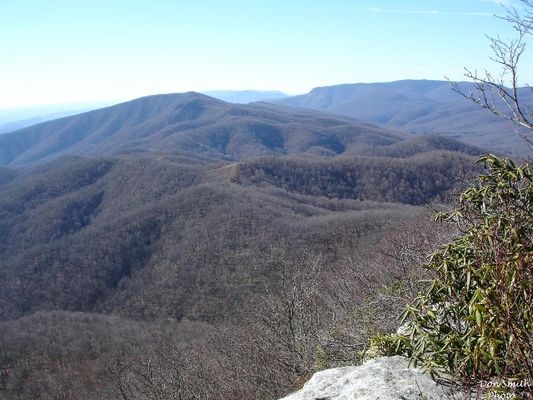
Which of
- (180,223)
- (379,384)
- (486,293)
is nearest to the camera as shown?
(486,293)

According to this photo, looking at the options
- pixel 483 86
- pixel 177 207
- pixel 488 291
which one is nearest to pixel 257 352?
pixel 483 86

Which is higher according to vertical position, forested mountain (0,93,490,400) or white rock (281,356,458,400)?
white rock (281,356,458,400)

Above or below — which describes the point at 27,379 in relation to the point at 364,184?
below

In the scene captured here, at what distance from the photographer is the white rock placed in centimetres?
388

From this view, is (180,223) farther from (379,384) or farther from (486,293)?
(486,293)

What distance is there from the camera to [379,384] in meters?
4.10

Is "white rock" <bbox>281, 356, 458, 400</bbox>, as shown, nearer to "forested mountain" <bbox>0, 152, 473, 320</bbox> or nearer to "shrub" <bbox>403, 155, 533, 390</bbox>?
"shrub" <bbox>403, 155, 533, 390</bbox>

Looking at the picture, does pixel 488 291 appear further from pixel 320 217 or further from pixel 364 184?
pixel 364 184

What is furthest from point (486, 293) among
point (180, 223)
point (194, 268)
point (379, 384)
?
point (180, 223)

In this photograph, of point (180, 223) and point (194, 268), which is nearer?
point (194, 268)

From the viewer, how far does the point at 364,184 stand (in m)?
125

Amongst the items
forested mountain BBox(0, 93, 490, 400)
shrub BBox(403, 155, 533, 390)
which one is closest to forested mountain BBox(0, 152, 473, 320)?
forested mountain BBox(0, 93, 490, 400)

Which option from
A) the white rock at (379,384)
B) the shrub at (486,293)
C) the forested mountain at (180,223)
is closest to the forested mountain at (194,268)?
the forested mountain at (180,223)

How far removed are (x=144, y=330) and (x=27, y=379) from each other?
15.2m
